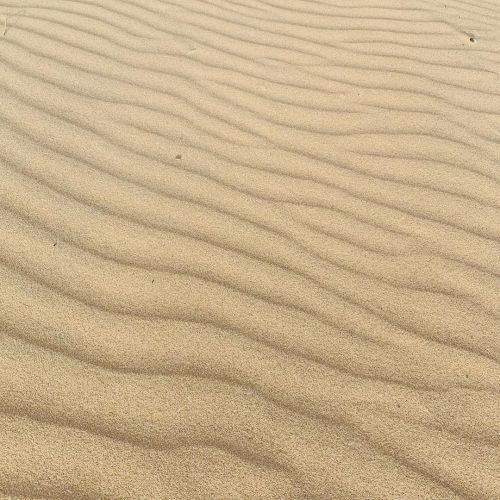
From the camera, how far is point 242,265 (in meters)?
1.82

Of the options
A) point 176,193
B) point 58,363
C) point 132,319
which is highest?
point 176,193

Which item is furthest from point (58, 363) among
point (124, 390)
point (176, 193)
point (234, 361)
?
point (176, 193)

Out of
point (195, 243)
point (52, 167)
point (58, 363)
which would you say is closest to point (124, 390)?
point (58, 363)

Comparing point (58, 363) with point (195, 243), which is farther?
point (195, 243)

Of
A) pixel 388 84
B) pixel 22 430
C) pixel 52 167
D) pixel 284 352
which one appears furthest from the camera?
pixel 388 84

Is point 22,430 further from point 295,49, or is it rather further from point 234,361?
point 295,49

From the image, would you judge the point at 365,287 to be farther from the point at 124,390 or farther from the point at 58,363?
the point at 58,363

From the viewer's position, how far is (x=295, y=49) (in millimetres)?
3090

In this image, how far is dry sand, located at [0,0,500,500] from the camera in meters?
1.34

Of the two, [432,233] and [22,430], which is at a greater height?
[432,233]

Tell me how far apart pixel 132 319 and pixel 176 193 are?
59cm

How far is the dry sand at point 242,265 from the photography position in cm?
134

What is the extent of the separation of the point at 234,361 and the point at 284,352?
134 millimetres

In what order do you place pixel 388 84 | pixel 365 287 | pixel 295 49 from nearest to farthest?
pixel 365 287 → pixel 388 84 → pixel 295 49
